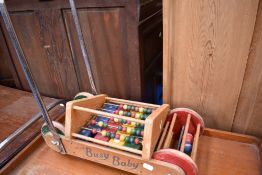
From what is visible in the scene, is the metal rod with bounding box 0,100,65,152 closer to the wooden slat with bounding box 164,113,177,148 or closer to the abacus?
the abacus

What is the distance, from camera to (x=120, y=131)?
3.10ft

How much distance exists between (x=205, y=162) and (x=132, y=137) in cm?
36

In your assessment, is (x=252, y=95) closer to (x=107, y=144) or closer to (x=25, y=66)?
(x=107, y=144)

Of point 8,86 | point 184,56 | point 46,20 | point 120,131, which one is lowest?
point 8,86

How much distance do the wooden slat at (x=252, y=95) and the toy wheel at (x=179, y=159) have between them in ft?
1.36

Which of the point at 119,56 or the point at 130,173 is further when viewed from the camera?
the point at 119,56

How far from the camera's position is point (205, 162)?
922 mm

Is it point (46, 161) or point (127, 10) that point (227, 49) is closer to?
point (127, 10)

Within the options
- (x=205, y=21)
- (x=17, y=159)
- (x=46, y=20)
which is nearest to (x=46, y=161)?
(x=17, y=159)

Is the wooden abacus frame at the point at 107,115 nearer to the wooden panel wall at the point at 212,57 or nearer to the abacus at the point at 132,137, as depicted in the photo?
the abacus at the point at 132,137

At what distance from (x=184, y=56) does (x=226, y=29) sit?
8.2 inches

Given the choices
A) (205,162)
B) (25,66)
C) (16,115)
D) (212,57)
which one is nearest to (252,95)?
(212,57)

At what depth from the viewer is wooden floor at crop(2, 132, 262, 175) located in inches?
A: 34.9

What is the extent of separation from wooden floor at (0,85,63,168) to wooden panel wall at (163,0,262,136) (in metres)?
0.80
